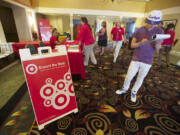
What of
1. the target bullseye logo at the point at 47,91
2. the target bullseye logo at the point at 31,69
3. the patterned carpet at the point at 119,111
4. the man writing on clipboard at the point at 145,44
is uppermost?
the man writing on clipboard at the point at 145,44

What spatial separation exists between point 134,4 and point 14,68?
815cm

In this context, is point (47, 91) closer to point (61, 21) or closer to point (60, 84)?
point (60, 84)

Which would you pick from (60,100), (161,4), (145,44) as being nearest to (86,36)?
(145,44)

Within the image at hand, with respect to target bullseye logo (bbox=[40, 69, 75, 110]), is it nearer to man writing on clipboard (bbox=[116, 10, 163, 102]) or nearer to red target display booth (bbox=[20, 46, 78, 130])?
red target display booth (bbox=[20, 46, 78, 130])

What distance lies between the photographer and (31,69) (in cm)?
96

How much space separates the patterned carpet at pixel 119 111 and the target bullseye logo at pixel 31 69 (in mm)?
824

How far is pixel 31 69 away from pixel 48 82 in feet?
0.77

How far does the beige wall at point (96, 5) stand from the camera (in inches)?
232

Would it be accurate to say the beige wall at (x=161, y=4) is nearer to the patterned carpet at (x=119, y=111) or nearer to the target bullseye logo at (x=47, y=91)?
the patterned carpet at (x=119, y=111)

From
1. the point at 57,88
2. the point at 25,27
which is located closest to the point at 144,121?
the point at 57,88

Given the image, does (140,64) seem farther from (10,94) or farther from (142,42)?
(10,94)

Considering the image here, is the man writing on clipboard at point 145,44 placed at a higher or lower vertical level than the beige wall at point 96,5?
lower

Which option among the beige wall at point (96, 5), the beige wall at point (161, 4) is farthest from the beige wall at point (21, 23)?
the beige wall at point (161, 4)

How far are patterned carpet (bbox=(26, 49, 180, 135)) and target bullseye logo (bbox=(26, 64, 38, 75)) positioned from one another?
82cm
